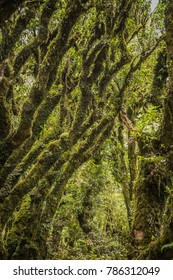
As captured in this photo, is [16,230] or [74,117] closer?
[16,230]

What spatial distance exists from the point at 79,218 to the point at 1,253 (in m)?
10.1

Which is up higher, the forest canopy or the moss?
the forest canopy

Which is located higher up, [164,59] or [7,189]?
[164,59]

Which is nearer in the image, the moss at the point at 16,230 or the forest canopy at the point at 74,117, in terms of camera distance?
the forest canopy at the point at 74,117

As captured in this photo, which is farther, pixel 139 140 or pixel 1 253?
pixel 1 253

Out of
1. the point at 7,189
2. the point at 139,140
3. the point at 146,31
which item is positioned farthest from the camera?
the point at 146,31

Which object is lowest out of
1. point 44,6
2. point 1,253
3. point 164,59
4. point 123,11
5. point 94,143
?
point 1,253

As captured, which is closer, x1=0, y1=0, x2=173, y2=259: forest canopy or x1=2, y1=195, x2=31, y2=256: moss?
x1=0, y1=0, x2=173, y2=259: forest canopy

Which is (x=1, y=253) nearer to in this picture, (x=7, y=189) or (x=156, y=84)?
(x=7, y=189)

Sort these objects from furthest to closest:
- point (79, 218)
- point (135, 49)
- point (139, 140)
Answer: point (79, 218) < point (135, 49) < point (139, 140)

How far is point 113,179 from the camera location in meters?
18.5

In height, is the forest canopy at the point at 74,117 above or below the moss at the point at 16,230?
above

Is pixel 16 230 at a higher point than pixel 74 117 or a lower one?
lower
